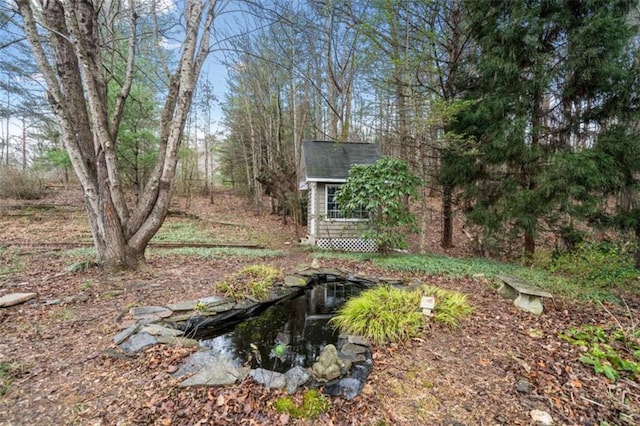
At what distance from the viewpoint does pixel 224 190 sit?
21109mm

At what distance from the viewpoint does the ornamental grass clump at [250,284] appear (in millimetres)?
4434

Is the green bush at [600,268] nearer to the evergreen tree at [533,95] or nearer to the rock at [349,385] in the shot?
the evergreen tree at [533,95]

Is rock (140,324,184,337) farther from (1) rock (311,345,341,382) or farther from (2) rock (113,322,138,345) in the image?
(1) rock (311,345,341,382)

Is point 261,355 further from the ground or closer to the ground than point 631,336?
closer to the ground

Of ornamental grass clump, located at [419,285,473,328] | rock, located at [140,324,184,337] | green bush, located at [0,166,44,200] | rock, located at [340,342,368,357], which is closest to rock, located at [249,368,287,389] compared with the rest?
rock, located at [340,342,368,357]

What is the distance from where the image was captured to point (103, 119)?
16.1ft

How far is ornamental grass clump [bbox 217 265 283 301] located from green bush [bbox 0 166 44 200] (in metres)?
13.8

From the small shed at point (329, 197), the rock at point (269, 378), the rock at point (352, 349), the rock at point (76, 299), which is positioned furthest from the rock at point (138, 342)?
the small shed at point (329, 197)

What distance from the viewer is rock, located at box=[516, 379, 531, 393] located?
2295mm

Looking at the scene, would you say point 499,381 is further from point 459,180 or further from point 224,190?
point 224,190

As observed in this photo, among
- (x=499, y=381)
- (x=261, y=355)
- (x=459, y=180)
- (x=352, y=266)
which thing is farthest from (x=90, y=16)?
(x=459, y=180)

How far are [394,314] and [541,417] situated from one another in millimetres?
1591

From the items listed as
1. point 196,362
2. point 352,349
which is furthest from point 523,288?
point 196,362

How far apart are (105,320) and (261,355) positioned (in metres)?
2.03
